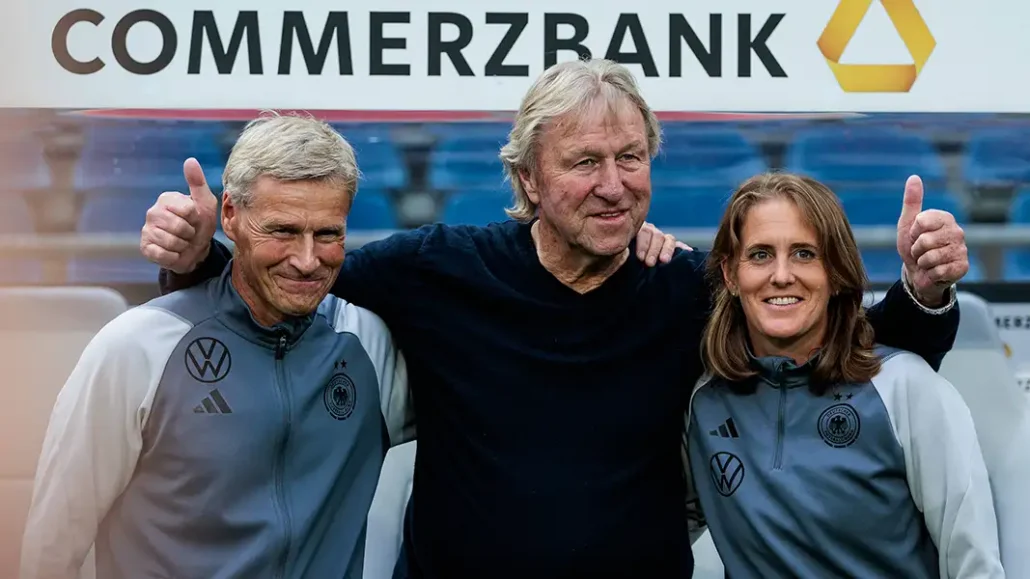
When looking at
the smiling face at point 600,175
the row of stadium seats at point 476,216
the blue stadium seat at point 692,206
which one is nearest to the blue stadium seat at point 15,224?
the row of stadium seats at point 476,216

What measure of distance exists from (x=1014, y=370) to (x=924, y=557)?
107cm

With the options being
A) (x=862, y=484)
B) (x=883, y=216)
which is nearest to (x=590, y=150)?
(x=862, y=484)

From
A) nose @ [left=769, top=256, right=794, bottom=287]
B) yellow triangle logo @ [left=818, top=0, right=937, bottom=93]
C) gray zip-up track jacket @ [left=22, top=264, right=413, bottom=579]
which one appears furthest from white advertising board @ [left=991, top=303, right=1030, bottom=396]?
gray zip-up track jacket @ [left=22, top=264, right=413, bottom=579]

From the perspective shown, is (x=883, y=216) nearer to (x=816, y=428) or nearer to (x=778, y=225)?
(x=778, y=225)

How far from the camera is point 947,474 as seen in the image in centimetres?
210

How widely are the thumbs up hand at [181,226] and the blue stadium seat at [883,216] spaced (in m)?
1.72

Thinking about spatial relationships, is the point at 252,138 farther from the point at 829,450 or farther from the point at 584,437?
the point at 829,450

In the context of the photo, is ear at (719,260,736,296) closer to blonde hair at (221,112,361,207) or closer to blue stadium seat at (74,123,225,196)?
blonde hair at (221,112,361,207)

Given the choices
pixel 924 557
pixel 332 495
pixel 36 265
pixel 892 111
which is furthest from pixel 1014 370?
pixel 36 265

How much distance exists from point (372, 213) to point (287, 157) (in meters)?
0.95

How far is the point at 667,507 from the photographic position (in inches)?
95.9

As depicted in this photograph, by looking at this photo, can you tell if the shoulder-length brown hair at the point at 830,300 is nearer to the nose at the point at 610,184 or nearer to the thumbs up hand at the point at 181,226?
the nose at the point at 610,184

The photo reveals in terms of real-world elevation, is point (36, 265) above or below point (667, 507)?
above

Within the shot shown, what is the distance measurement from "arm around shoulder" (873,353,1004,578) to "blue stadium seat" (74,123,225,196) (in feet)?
6.09
